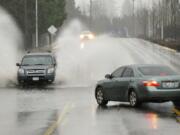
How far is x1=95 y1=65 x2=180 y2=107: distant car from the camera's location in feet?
60.1

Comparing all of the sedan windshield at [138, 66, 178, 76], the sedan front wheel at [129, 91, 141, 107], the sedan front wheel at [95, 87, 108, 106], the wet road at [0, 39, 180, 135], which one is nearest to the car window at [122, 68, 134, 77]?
the sedan windshield at [138, 66, 178, 76]

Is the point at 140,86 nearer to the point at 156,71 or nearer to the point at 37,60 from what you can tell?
the point at 156,71

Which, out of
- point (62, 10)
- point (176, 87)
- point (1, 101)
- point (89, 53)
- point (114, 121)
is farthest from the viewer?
point (62, 10)

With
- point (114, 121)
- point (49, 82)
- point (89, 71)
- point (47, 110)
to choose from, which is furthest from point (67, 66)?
point (114, 121)

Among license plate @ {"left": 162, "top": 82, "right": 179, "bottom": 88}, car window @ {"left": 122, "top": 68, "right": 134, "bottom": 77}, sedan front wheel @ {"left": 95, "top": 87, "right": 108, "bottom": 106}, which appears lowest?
sedan front wheel @ {"left": 95, "top": 87, "right": 108, "bottom": 106}

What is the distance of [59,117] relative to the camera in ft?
55.0

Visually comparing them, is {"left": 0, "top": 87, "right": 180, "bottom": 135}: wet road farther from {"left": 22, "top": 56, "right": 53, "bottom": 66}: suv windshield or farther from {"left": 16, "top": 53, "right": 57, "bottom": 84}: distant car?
{"left": 22, "top": 56, "right": 53, "bottom": 66}: suv windshield

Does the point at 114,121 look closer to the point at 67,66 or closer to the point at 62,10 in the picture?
the point at 67,66

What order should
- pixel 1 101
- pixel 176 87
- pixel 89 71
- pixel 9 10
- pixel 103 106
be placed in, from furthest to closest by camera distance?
pixel 9 10 → pixel 89 71 → pixel 1 101 → pixel 103 106 → pixel 176 87

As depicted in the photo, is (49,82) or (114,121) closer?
(114,121)

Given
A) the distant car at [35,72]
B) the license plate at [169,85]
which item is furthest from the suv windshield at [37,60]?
the license plate at [169,85]

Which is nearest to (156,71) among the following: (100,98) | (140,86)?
(140,86)

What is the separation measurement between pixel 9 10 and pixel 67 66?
2410 centimetres

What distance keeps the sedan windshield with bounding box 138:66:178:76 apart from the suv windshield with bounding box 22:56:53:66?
49.2ft
